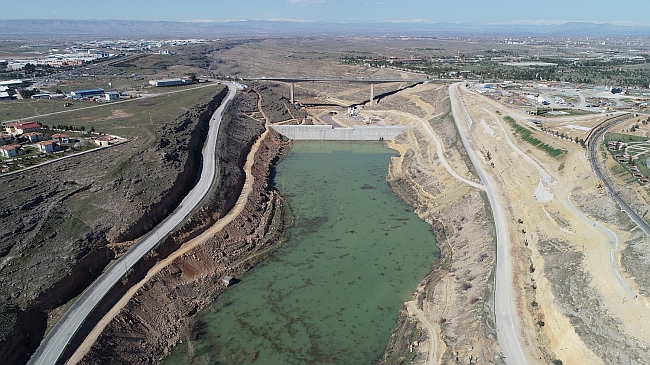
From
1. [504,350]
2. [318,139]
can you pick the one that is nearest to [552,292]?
[504,350]

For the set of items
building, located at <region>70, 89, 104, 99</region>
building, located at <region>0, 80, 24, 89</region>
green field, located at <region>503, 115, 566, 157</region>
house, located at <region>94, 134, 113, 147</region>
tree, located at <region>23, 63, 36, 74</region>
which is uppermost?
tree, located at <region>23, 63, 36, 74</region>

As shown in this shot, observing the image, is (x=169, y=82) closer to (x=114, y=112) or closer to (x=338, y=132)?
(x=114, y=112)

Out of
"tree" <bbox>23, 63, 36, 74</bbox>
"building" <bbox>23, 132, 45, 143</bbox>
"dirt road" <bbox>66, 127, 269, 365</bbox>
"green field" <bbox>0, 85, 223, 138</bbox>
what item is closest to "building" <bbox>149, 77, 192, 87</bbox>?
"green field" <bbox>0, 85, 223, 138</bbox>

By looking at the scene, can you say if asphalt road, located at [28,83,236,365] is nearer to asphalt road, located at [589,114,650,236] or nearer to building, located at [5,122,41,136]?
building, located at [5,122,41,136]

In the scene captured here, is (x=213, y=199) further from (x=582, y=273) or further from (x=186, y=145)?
(x=582, y=273)

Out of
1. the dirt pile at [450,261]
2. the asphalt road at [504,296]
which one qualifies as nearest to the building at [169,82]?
the dirt pile at [450,261]

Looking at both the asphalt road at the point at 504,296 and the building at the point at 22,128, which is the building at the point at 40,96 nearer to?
the building at the point at 22,128
